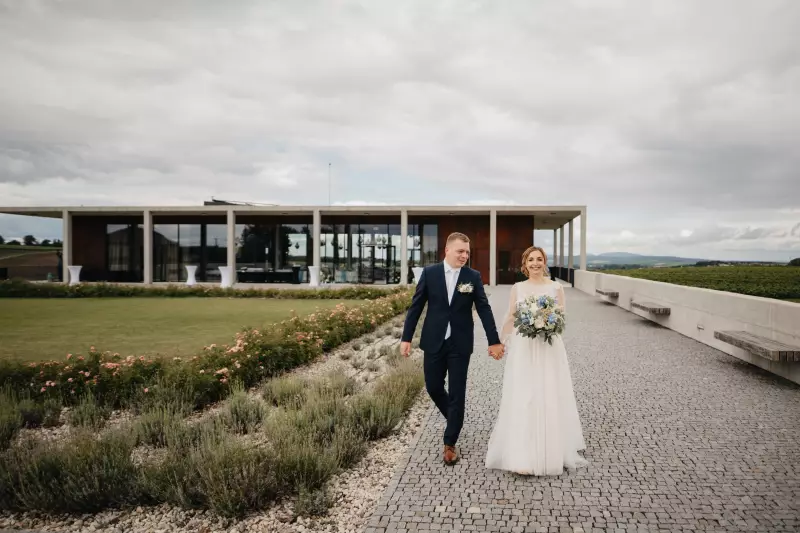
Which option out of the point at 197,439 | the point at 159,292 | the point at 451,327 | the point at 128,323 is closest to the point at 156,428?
the point at 197,439

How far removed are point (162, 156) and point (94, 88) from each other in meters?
14.8

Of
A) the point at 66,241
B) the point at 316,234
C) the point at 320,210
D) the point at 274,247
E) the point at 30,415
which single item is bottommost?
the point at 30,415

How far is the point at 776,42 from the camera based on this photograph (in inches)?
545

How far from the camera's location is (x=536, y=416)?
3932 millimetres

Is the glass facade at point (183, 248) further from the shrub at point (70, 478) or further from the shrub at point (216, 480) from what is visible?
the shrub at point (216, 480)

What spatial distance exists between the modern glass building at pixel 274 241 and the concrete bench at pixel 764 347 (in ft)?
64.9

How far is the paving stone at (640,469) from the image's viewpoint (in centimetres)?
320

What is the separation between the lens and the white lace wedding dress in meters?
3.89

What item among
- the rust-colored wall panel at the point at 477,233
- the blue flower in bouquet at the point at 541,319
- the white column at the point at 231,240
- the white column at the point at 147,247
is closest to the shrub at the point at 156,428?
the blue flower in bouquet at the point at 541,319

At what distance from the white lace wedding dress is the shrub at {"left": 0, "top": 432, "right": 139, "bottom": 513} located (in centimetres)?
281

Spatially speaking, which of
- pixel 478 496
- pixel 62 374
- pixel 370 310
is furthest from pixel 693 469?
pixel 370 310

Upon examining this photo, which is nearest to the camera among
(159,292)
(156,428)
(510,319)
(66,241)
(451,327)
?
(451,327)

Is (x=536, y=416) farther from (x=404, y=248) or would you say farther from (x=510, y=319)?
(x=404, y=248)

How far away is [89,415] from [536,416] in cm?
479
